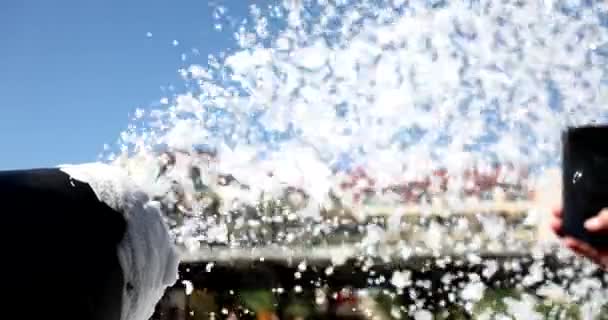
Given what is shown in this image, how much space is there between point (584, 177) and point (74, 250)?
31 centimetres

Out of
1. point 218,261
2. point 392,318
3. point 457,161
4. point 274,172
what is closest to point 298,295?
point 392,318

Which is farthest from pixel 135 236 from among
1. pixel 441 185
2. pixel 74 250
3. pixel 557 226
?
pixel 441 185

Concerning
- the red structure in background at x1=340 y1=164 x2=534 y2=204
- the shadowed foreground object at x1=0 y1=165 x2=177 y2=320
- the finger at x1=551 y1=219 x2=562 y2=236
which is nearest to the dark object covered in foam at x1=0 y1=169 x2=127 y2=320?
the shadowed foreground object at x1=0 y1=165 x2=177 y2=320

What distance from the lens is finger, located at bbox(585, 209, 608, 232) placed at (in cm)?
47

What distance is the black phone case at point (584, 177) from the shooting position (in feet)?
1.51

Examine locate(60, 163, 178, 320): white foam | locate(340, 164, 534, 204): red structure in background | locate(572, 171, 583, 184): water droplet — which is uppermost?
locate(572, 171, 583, 184): water droplet

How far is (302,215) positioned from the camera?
11.7 feet

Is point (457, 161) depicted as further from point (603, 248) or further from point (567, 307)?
point (567, 307)

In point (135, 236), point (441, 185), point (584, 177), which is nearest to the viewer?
point (584, 177)

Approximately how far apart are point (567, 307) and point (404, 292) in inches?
61.9

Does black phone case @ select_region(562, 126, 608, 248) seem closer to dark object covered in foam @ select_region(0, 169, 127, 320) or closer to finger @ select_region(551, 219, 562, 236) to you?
finger @ select_region(551, 219, 562, 236)

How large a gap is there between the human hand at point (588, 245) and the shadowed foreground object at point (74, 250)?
28 centimetres

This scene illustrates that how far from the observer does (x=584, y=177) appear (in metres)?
0.47

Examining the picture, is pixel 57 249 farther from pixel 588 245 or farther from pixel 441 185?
pixel 441 185
